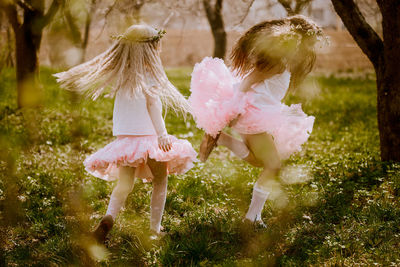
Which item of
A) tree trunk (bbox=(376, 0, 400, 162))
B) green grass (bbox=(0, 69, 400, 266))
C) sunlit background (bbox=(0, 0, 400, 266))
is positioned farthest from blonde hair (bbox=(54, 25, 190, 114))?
tree trunk (bbox=(376, 0, 400, 162))

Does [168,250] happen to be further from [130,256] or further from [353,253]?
[353,253]

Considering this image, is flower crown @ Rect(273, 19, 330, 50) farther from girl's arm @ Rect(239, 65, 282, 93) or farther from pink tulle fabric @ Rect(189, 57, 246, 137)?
pink tulle fabric @ Rect(189, 57, 246, 137)

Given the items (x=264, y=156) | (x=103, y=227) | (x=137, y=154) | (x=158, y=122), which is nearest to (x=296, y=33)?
(x=264, y=156)

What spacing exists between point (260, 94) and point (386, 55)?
2.31 meters

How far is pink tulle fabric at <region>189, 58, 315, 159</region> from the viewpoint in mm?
3645

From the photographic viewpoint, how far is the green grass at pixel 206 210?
11.1 ft

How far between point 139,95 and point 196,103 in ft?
2.01

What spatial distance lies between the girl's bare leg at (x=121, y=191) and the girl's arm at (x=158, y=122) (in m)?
0.38

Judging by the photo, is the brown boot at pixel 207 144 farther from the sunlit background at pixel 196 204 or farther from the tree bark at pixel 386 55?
the tree bark at pixel 386 55

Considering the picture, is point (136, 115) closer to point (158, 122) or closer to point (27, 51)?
point (158, 122)

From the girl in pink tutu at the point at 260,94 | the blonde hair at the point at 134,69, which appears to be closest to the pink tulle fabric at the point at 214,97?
the girl in pink tutu at the point at 260,94

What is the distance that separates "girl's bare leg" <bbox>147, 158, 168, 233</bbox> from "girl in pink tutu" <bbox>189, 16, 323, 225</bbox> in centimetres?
44

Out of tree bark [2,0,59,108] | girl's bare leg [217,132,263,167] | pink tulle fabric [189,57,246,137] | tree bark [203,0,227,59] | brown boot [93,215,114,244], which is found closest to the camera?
brown boot [93,215,114,244]

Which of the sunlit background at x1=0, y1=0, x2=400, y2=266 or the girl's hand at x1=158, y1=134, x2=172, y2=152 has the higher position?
the girl's hand at x1=158, y1=134, x2=172, y2=152
